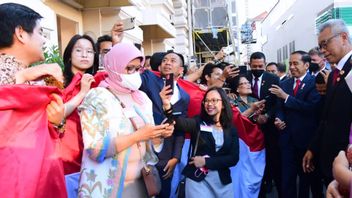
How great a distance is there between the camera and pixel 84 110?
2.64 metres

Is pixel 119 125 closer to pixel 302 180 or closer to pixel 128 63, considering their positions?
pixel 128 63

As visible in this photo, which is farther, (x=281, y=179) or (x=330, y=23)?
(x=281, y=179)

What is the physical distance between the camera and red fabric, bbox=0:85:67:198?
1946 millimetres

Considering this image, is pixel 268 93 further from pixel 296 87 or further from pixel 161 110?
pixel 161 110

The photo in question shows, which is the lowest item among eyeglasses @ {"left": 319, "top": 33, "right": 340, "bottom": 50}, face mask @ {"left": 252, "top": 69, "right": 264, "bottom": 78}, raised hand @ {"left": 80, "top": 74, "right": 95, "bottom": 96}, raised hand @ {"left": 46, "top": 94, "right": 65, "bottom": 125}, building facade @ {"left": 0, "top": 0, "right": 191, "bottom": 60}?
raised hand @ {"left": 46, "top": 94, "right": 65, "bottom": 125}

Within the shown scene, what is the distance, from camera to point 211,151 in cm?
414

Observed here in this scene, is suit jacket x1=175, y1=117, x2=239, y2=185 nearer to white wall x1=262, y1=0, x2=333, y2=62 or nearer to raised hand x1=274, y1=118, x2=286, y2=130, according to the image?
raised hand x1=274, y1=118, x2=286, y2=130

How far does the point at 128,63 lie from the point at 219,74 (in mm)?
2861

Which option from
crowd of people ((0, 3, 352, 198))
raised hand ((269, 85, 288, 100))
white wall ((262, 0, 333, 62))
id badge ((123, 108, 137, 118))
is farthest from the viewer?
white wall ((262, 0, 333, 62))

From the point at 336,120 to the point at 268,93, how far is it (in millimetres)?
2199

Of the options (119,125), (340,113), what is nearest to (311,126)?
(340,113)

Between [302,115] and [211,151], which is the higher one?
[302,115]

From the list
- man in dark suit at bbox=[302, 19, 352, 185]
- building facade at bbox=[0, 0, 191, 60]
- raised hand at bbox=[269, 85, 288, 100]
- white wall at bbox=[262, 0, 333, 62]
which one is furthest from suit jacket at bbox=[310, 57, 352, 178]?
white wall at bbox=[262, 0, 333, 62]

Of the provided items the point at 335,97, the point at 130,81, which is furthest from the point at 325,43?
the point at 130,81
